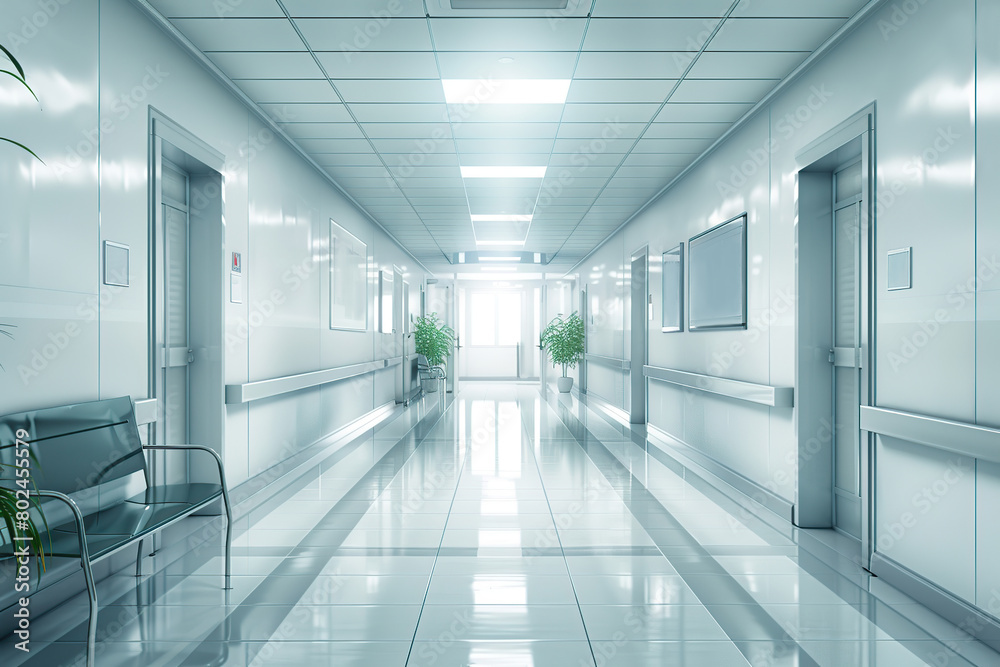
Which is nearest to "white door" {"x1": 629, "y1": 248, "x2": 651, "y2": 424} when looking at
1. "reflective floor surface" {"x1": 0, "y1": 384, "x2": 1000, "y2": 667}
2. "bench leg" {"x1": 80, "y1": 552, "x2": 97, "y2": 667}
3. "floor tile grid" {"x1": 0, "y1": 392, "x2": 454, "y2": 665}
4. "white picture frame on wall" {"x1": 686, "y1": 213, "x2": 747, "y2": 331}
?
"white picture frame on wall" {"x1": 686, "y1": 213, "x2": 747, "y2": 331}

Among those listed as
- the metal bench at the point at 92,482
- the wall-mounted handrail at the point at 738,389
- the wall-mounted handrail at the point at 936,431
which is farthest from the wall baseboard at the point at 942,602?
the metal bench at the point at 92,482

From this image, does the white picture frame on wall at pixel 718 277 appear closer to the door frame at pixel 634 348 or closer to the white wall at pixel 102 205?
the door frame at pixel 634 348

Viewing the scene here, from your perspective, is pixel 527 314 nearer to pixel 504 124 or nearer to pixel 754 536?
pixel 504 124

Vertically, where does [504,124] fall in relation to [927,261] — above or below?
above

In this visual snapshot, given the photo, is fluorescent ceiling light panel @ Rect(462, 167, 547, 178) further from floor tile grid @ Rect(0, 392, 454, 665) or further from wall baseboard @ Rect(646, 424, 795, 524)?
floor tile grid @ Rect(0, 392, 454, 665)

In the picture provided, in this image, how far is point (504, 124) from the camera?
5.67 metres

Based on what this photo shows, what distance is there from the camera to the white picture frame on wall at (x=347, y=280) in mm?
7841

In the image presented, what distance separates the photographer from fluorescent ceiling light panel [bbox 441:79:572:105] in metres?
4.77

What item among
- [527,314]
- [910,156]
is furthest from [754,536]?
[527,314]

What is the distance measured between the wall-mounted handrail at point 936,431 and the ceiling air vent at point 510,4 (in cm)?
270

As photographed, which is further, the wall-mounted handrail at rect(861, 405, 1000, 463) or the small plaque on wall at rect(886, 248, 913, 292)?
the small plaque on wall at rect(886, 248, 913, 292)

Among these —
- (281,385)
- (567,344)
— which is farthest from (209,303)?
(567,344)

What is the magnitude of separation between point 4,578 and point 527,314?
734 inches

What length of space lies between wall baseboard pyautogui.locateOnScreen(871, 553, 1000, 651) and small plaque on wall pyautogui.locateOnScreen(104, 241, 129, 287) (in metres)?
4.10
